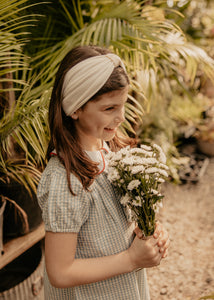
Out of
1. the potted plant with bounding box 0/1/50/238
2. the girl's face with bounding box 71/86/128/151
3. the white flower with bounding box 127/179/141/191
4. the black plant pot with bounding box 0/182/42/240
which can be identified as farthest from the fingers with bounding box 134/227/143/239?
the black plant pot with bounding box 0/182/42/240

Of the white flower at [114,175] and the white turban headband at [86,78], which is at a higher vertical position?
the white turban headband at [86,78]

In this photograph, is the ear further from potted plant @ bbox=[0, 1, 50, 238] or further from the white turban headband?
potted plant @ bbox=[0, 1, 50, 238]

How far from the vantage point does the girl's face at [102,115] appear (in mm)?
930

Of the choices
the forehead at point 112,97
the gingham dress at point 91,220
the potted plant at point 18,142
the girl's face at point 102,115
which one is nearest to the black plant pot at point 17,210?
the potted plant at point 18,142

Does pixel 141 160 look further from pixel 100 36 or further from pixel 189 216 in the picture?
pixel 189 216

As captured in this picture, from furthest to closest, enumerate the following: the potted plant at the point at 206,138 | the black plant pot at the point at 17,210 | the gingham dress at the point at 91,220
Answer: the potted plant at the point at 206,138 < the black plant pot at the point at 17,210 < the gingham dress at the point at 91,220

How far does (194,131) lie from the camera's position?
14.9ft

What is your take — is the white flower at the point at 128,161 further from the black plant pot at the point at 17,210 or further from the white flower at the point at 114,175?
the black plant pot at the point at 17,210

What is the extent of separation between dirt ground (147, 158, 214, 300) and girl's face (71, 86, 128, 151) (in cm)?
169

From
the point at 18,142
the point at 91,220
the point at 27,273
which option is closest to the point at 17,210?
the point at 18,142

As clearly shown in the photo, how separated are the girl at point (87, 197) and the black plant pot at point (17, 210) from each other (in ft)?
2.12

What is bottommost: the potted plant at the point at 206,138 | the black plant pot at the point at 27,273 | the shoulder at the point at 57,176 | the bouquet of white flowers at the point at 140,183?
the potted plant at the point at 206,138

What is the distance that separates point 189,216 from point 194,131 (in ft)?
5.97

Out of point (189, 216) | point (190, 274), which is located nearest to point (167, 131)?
point (189, 216)
